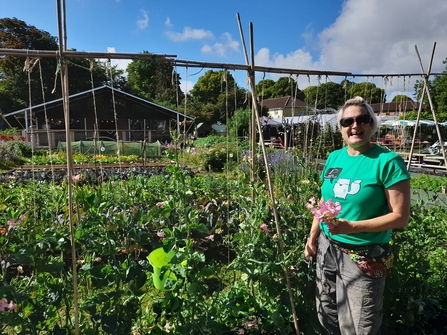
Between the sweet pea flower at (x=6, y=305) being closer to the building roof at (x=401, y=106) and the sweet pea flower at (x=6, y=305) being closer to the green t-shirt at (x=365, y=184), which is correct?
the green t-shirt at (x=365, y=184)

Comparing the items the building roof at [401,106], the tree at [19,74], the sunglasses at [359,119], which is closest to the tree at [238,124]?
the sunglasses at [359,119]

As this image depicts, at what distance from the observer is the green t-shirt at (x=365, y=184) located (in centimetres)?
130

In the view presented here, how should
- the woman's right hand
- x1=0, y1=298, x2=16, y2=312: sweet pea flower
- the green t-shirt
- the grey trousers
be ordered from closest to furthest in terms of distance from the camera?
x1=0, y1=298, x2=16, y2=312: sweet pea flower → the green t-shirt → the grey trousers → the woman's right hand

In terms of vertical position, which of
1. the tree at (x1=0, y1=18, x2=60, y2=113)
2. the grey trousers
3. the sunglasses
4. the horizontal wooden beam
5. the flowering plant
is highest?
the tree at (x1=0, y1=18, x2=60, y2=113)

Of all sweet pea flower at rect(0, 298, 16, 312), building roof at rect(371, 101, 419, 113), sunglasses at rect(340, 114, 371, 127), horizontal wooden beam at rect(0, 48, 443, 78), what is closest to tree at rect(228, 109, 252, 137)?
horizontal wooden beam at rect(0, 48, 443, 78)

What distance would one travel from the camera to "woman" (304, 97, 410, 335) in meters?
1.30

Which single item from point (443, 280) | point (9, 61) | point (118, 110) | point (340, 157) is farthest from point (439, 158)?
point (9, 61)

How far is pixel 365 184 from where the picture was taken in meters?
1.35

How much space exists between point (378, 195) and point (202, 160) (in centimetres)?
865

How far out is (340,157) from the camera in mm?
1574

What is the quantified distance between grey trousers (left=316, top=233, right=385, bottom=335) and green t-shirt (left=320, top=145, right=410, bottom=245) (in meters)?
0.12

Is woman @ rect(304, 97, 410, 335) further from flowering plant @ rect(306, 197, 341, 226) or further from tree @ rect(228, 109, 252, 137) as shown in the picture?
tree @ rect(228, 109, 252, 137)

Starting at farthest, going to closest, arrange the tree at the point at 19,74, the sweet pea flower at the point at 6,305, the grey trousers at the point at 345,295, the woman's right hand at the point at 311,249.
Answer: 1. the tree at the point at 19,74
2. the woman's right hand at the point at 311,249
3. the grey trousers at the point at 345,295
4. the sweet pea flower at the point at 6,305

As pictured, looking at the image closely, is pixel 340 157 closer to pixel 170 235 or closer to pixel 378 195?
pixel 378 195
